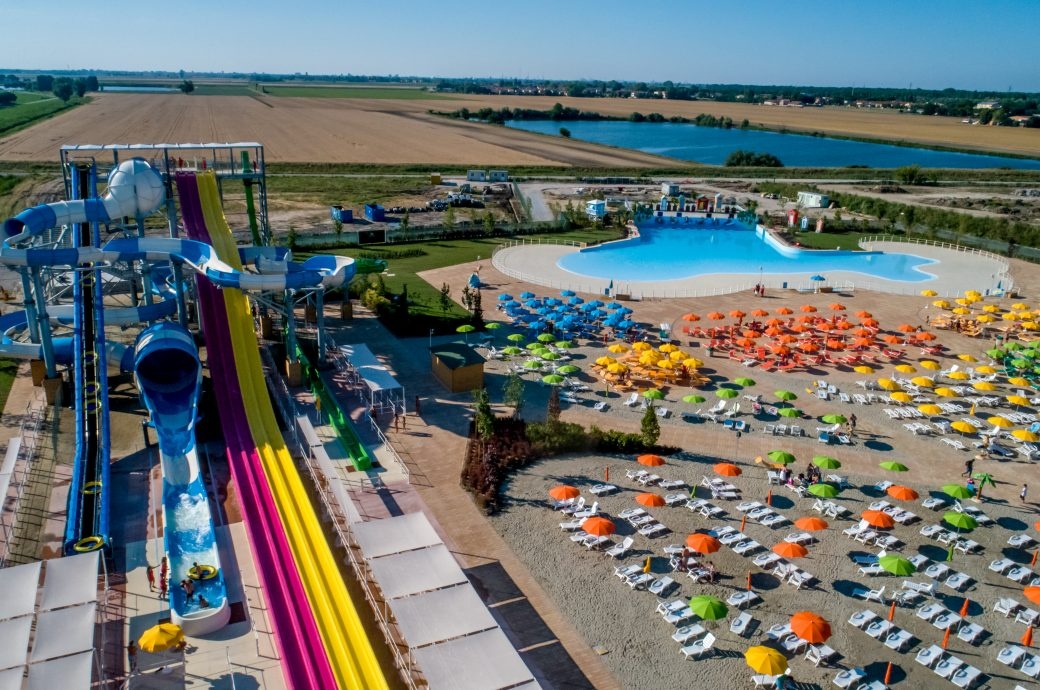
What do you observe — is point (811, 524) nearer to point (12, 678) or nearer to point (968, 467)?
point (968, 467)

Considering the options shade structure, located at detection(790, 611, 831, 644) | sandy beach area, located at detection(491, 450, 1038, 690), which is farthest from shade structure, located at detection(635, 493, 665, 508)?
shade structure, located at detection(790, 611, 831, 644)

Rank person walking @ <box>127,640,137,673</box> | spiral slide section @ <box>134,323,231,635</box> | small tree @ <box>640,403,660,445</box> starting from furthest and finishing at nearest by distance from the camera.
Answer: small tree @ <box>640,403,660,445</box>, spiral slide section @ <box>134,323,231,635</box>, person walking @ <box>127,640,137,673</box>

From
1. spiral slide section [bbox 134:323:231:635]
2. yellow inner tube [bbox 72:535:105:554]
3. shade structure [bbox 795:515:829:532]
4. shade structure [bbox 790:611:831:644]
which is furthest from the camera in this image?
shade structure [bbox 795:515:829:532]

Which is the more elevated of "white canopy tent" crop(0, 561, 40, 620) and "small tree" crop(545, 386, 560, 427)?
"small tree" crop(545, 386, 560, 427)

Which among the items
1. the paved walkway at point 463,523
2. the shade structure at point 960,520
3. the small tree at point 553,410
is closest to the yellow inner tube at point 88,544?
the paved walkway at point 463,523

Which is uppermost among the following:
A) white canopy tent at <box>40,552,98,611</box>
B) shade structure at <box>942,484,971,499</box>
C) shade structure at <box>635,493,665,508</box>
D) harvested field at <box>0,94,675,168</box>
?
harvested field at <box>0,94,675,168</box>

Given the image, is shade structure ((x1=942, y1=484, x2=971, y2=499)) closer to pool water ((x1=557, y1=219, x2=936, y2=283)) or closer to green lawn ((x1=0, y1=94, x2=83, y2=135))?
pool water ((x1=557, y1=219, x2=936, y2=283))

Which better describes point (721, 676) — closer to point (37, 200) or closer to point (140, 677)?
point (140, 677)

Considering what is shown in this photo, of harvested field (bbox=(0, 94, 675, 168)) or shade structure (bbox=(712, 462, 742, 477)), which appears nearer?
shade structure (bbox=(712, 462, 742, 477))
